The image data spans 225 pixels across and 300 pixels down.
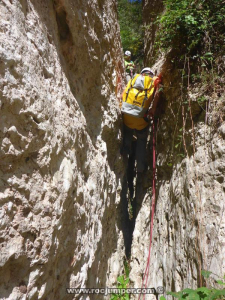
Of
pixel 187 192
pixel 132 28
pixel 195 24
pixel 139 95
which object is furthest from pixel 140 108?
pixel 132 28

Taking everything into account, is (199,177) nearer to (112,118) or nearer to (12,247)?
(112,118)

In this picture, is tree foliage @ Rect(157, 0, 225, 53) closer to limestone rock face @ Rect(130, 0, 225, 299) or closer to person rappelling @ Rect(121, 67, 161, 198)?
limestone rock face @ Rect(130, 0, 225, 299)

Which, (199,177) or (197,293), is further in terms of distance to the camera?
(199,177)

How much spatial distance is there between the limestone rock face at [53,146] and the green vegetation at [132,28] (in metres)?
4.99

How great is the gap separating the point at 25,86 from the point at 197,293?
8.05 ft

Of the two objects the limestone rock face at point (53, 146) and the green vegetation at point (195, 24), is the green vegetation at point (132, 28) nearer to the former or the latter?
the green vegetation at point (195, 24)

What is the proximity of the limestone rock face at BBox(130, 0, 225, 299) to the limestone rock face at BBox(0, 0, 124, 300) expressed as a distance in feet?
3.16

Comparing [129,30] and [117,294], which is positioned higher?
[129,30]

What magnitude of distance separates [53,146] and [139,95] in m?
2.33

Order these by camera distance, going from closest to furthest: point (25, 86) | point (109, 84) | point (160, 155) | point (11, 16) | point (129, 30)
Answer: point (11, 16) < point (25, 86) < point (109, 84) < point (160, 155) < point (129, 30)

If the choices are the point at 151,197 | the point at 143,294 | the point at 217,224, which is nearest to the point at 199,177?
the point at 217,224

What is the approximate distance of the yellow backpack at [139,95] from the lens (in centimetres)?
405

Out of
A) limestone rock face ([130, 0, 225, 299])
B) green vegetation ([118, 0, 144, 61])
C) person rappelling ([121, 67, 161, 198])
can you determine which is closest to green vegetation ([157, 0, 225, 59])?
limestone rock face ([130, 0, 225, 299])

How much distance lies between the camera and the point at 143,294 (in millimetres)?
4094
